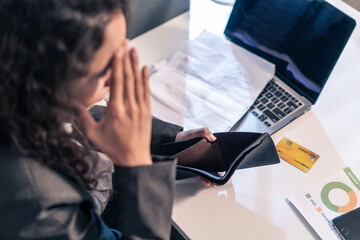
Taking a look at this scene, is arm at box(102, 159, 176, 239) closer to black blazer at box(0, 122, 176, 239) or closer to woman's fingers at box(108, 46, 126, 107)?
black blazer at box(0, 122, 176, 239)

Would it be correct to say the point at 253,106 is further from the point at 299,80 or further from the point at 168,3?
the point at 168,3

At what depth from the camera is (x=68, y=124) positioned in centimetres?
63

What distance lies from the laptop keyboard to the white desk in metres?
0.04

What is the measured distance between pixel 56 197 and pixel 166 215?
210 millimetres

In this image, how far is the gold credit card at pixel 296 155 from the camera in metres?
0.80

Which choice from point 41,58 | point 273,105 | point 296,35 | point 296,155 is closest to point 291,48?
point 296,35

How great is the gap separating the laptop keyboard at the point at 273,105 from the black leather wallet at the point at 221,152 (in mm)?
145

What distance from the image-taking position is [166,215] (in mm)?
632

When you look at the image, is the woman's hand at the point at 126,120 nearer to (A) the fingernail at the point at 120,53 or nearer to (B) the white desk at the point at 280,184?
(A) the fingernail at the point at 120,53

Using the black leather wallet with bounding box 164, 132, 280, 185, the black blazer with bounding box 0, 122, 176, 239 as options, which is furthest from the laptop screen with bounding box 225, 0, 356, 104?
the black blazer with bounding box 0, 122, 176, 239

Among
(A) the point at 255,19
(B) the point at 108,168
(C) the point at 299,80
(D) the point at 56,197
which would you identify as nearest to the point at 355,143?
(C) the point at 299,80

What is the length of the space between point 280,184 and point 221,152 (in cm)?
16

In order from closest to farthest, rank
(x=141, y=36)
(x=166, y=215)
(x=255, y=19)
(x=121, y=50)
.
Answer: (x=121, y=50) → (x=166, y=215) → (x=255, y=19) → (x=141, y=36)

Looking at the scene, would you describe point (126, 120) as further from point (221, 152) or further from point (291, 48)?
point (291, 48)
